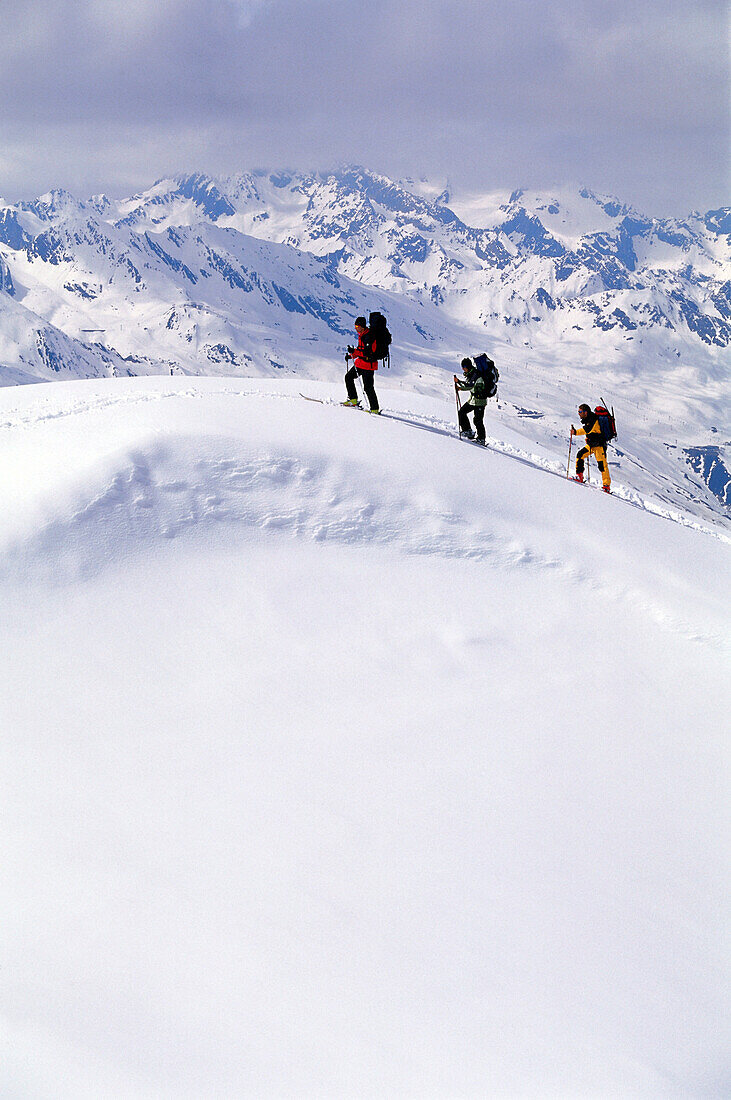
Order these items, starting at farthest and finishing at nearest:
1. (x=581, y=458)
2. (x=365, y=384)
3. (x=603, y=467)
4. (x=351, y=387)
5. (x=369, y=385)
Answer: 1. (x=581, y=458)
2. (x=603, y=467)
3. (x=351, y=387)
4. (x=365, y=384)
5. (x=369, y=385)

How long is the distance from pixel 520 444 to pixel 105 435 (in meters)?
13.2

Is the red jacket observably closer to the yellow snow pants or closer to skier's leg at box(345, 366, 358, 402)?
skier's leg at box(345, 366, 358, 402)

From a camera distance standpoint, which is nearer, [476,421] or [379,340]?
[379,340]

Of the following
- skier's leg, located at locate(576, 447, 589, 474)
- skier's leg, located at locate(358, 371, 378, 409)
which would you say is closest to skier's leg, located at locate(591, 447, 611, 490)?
skier's leg, located at locate(576, 447, 589, 474)

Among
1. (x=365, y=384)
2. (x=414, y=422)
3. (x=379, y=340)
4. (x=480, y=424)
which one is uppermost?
(x=379, y=340)

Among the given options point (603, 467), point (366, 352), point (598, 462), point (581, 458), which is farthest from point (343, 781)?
point (598, 462)

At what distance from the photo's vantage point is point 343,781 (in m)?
7.29

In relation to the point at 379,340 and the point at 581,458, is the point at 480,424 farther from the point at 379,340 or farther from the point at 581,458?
the point at 379,340

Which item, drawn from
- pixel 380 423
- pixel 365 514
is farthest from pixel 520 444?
pixel 365 514

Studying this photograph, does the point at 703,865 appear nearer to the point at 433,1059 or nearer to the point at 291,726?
the point at 433,1059

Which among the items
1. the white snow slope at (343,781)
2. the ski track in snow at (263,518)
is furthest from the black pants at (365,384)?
the ski track in snow at (263,518)

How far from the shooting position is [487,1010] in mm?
5273

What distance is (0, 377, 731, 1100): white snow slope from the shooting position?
5.10 m

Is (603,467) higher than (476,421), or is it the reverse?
A: (476,421)
